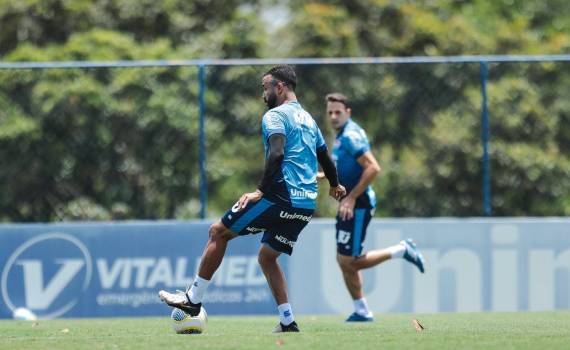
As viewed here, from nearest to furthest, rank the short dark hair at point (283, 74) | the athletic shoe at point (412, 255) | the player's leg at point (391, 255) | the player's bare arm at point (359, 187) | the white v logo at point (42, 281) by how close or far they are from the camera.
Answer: the short dark hair at point (283, 74)
the player's bare arm at point (359, 187)
the player's leg at point (391, 255)
the athletic shoe at point (412, 255)
the white v logo at point (42, 281)

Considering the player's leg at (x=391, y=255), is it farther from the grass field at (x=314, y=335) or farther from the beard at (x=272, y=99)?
the beard at (x=272, y=99)

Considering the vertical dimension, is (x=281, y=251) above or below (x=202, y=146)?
below

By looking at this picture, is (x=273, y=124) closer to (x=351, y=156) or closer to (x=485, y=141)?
(x=351, y=156)

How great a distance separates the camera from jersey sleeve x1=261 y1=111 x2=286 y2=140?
335 inches

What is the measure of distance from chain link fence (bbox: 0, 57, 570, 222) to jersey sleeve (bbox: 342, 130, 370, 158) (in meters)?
1.94

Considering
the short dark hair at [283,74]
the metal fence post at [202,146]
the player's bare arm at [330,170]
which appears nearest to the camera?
the short dark hair at [283,74]

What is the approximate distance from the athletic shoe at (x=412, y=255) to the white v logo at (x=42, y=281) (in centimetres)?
355

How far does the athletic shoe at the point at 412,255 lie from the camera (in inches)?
466

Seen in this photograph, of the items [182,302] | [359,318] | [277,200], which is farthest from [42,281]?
[277,200]

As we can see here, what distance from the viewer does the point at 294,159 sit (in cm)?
874

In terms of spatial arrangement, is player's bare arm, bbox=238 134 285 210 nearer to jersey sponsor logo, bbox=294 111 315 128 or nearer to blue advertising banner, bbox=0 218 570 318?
jersey sponsor logo, bbox=294 111 315 128

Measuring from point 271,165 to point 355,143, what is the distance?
3.02 meters

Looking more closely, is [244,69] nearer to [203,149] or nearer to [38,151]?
[203,149]

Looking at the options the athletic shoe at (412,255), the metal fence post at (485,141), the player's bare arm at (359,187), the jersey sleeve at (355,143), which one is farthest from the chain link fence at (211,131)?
the player's bare arm at (359,187)
